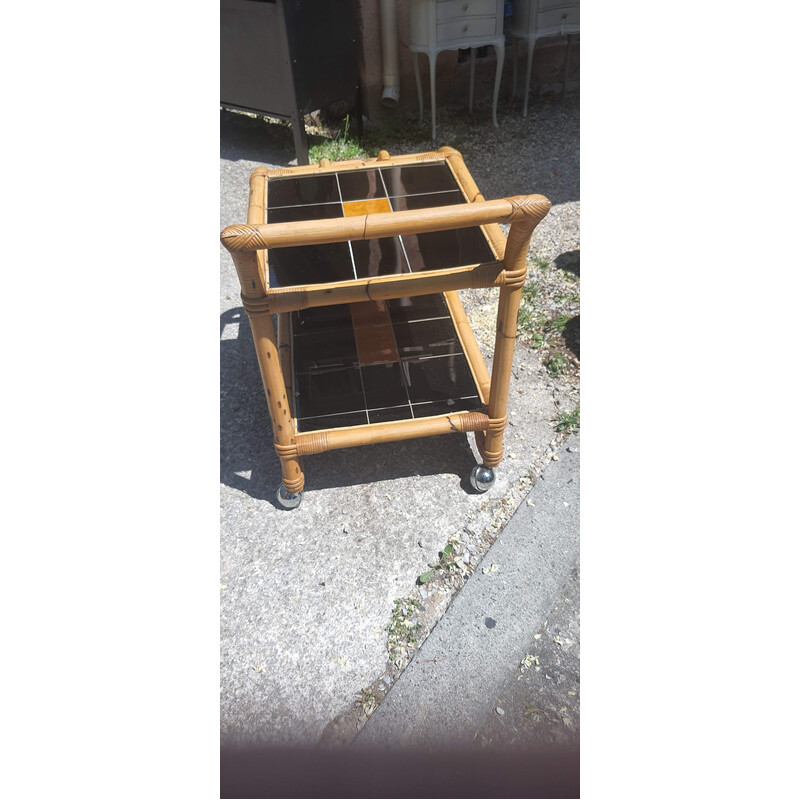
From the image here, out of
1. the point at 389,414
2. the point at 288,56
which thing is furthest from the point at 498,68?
A: the point at 389,414

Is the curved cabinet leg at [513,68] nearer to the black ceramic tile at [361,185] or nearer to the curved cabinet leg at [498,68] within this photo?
the curved cabinet leg at [498,68]

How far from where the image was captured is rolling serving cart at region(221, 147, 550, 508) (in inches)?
60.6

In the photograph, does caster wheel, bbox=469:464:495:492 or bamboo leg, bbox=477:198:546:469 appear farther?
caster wheel, bbox=469:464:495:492

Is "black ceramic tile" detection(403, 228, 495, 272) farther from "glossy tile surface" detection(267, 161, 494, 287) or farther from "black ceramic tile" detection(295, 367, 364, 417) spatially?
"black ceramic tile" detection(295, 367, 364, 417)

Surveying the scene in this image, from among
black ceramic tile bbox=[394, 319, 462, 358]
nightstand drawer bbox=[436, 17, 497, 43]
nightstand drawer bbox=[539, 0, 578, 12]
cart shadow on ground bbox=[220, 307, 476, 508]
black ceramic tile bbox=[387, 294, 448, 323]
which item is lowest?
cart shadow on ground bbox=[220, 307, 476, 508]

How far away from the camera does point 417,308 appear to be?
105 inches

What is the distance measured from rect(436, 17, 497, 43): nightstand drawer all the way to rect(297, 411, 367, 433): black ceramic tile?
330 centimetres

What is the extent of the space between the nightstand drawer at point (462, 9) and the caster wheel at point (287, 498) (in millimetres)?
3572

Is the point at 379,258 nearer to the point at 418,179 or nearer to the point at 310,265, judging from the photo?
the point at 310,265

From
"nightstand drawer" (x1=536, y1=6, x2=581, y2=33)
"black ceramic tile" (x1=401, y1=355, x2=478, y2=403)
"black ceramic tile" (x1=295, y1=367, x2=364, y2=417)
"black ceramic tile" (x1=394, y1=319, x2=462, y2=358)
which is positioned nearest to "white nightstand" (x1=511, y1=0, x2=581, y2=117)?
"nightstand drawer" (x1=536, y1=6, x2=581, y2=33)

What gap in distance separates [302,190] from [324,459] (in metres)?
1.07

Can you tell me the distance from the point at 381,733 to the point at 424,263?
140 cm

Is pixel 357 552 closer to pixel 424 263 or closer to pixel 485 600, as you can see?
pixel 485 600

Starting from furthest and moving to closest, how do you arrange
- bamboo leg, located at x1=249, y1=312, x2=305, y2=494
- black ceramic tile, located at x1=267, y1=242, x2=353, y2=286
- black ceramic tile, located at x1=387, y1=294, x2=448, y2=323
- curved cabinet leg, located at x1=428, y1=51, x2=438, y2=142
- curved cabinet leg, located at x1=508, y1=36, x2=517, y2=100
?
curved cabinet leg, located at x1=508, y1=36, x2=517, y2=100
curved cabinet leg, located at x1=428, y1=51, x2=438, y2=142
black ceramic tile, located at x1=387, y1=294, x2=448, y2=323
black ceramic tile, located at x1=267, y1=242, x2=353, y2=286
bamboo leg, located at x1=249, y1=312, x2=305, y2=494
